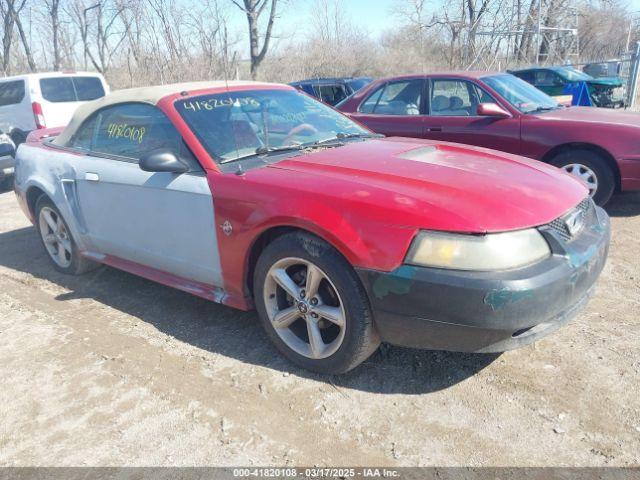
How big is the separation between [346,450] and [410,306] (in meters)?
0.70

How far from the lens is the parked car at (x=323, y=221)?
2312 millimetres

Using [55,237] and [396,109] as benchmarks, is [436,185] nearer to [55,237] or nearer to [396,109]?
[55,237]

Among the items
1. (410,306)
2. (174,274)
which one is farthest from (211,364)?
(410,306)

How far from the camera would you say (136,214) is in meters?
3.49

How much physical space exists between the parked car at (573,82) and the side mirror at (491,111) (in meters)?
8.19

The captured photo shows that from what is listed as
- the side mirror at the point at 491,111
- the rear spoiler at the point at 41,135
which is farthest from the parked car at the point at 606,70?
the rear spoiler at the point at 41,135

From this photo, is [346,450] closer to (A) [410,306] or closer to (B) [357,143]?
(A) [410,306]

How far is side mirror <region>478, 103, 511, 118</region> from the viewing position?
5656 mm

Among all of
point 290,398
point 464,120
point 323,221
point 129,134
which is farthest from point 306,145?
point 464,120

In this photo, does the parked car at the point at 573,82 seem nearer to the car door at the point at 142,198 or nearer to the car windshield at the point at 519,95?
the car windshield at the point at 519,95

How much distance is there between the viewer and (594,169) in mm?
5301

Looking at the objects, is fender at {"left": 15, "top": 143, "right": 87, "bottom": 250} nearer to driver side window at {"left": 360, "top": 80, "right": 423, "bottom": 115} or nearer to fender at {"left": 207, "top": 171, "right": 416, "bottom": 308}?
fender at {"left": 207, "top": 171, "right": 416, "bottom": 308}

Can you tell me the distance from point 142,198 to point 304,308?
4.63 feet

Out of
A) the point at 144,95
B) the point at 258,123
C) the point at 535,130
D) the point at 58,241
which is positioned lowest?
the point at 58,241
